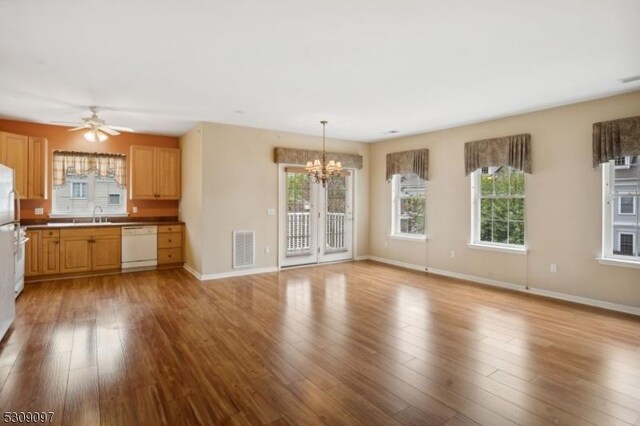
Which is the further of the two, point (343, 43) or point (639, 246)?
point (639, 246)

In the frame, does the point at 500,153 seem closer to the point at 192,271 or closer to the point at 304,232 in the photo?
the point at 304,232

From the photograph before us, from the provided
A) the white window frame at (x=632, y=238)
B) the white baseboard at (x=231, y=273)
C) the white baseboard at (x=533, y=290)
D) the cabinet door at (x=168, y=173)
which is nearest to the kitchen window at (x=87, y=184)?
the cabinet door at (x=168, y=173)

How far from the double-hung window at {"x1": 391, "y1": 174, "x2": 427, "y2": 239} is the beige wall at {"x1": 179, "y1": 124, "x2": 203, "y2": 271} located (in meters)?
3.93

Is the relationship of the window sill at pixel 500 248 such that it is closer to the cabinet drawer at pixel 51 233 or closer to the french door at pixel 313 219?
the french door at pixel 313 219

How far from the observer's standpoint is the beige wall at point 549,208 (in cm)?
444

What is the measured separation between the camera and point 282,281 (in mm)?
5758

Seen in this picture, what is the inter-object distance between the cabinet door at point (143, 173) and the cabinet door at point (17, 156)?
1.55 meters

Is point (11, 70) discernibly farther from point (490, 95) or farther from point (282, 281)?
point (490, 95)

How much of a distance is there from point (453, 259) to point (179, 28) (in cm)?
541

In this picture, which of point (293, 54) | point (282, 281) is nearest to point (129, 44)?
point (293, 54)

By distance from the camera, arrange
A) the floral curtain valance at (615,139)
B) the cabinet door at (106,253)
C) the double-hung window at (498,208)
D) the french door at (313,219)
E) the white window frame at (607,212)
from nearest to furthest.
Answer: the floral curtain valance at (615,139), the white window frame at (607,212), the double-hung window at (498,208), the cabinet door at (106,253), the french door at (313,219)

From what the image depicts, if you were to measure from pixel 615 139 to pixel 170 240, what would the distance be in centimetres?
711

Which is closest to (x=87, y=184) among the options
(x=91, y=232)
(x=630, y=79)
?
(x=91, y=232)

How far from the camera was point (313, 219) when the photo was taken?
7074 mm
